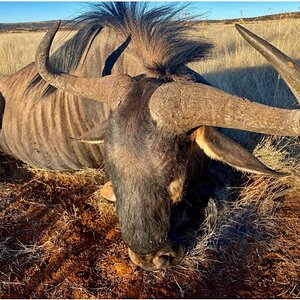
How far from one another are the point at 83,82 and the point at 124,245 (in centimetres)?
141

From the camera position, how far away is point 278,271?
3.34 metres

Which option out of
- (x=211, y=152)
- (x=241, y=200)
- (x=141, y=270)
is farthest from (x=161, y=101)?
(x=241, y=200)

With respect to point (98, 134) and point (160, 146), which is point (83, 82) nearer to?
point (98, 134)

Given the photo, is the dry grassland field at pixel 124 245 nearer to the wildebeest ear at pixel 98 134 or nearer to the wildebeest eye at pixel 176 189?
the wildebeest eye at pixel 176 189

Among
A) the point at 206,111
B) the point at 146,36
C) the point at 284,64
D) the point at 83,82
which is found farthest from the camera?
the point at 146,36

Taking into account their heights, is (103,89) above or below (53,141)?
above

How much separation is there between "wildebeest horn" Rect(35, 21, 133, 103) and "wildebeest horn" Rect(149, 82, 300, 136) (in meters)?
0.40

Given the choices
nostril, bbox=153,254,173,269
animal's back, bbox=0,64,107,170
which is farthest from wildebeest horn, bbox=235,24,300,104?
animal's back, bbox=0,64,107,170

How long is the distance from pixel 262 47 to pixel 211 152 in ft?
3.13

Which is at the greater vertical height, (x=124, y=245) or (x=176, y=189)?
(x=176, y=189)

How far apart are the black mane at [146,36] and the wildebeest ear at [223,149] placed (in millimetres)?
575

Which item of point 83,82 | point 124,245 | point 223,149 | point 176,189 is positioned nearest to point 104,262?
point 124,245

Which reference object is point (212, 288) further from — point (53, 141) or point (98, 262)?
point (53, 141)

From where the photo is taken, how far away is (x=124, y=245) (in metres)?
3.74
